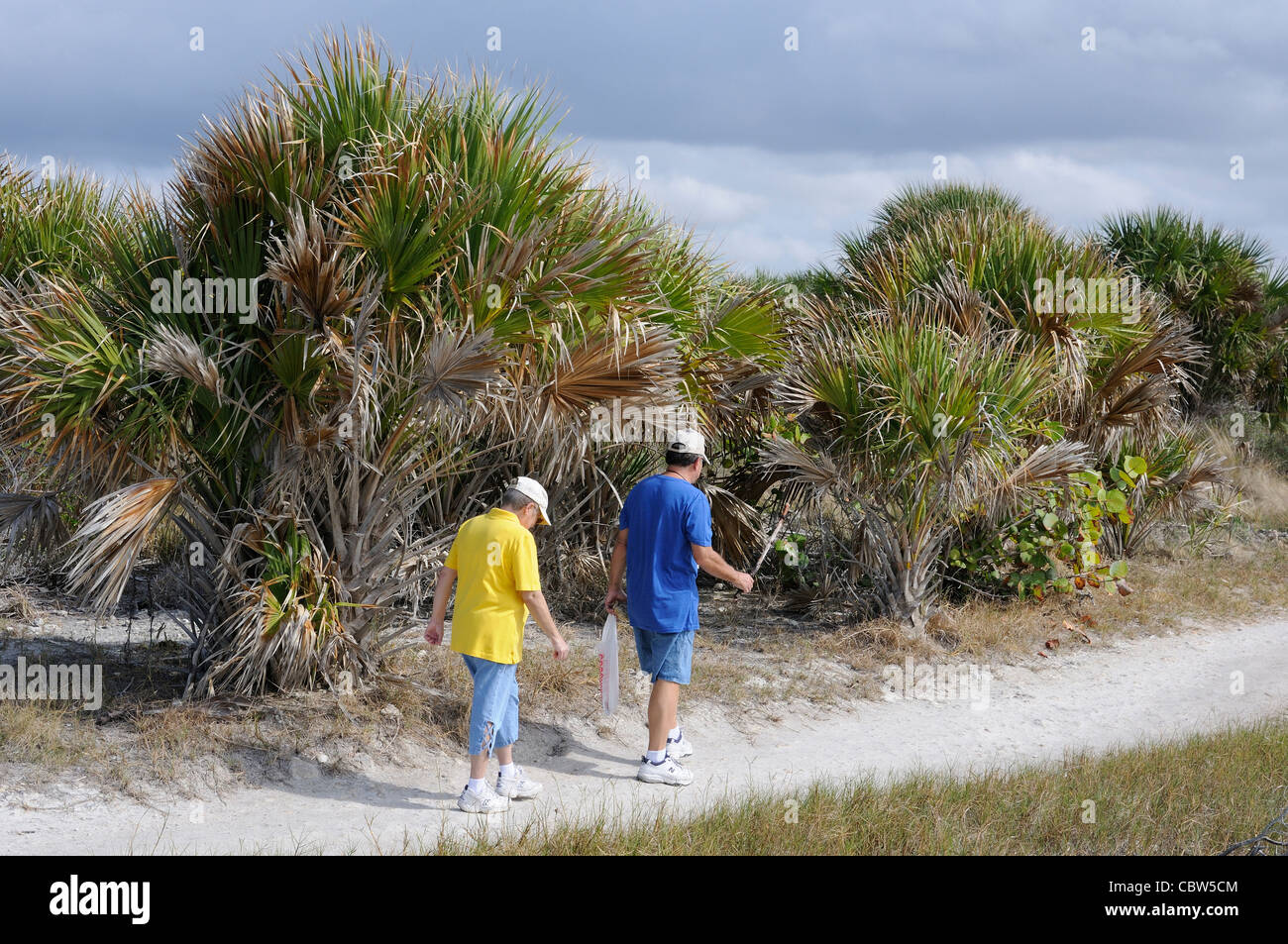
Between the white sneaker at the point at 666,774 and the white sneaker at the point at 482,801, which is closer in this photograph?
the white sneaker at the point at 482,801

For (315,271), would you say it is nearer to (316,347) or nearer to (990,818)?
(316,347)

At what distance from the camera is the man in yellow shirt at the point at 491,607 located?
5.52 metres

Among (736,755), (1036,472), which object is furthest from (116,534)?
(1036,472)

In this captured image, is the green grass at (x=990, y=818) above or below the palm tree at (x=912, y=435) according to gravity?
below

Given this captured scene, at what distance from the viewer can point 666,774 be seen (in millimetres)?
6328

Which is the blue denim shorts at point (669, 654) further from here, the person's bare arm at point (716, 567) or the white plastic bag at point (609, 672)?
the person's bare arm at point (716, 567)

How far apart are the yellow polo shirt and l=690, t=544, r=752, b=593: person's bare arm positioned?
954 millimetres

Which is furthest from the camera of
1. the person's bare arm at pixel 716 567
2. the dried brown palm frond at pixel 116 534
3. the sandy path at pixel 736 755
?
the dried brown palm frond at pixel 116 534

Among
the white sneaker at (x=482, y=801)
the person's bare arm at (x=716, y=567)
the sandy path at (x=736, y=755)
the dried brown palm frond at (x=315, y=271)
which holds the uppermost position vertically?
the dried brown palm frond at (x=315, y=271)

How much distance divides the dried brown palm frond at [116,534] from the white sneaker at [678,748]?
3.11 meters

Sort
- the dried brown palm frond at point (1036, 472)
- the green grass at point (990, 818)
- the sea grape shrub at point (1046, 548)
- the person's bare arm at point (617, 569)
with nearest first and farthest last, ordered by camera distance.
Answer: the green grass at point (990, 818), the person's bare arm at point (617, 569), the dried brown palm frond at point (1036, 472), the sea grape shrub at point (1046, 548)

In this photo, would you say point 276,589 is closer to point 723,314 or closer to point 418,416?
point 418,416

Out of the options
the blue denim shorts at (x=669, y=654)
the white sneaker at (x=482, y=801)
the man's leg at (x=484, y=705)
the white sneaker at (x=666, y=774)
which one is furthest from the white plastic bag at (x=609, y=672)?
the white sneaker at (x=482, y=801)

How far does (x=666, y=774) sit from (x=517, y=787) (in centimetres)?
88
